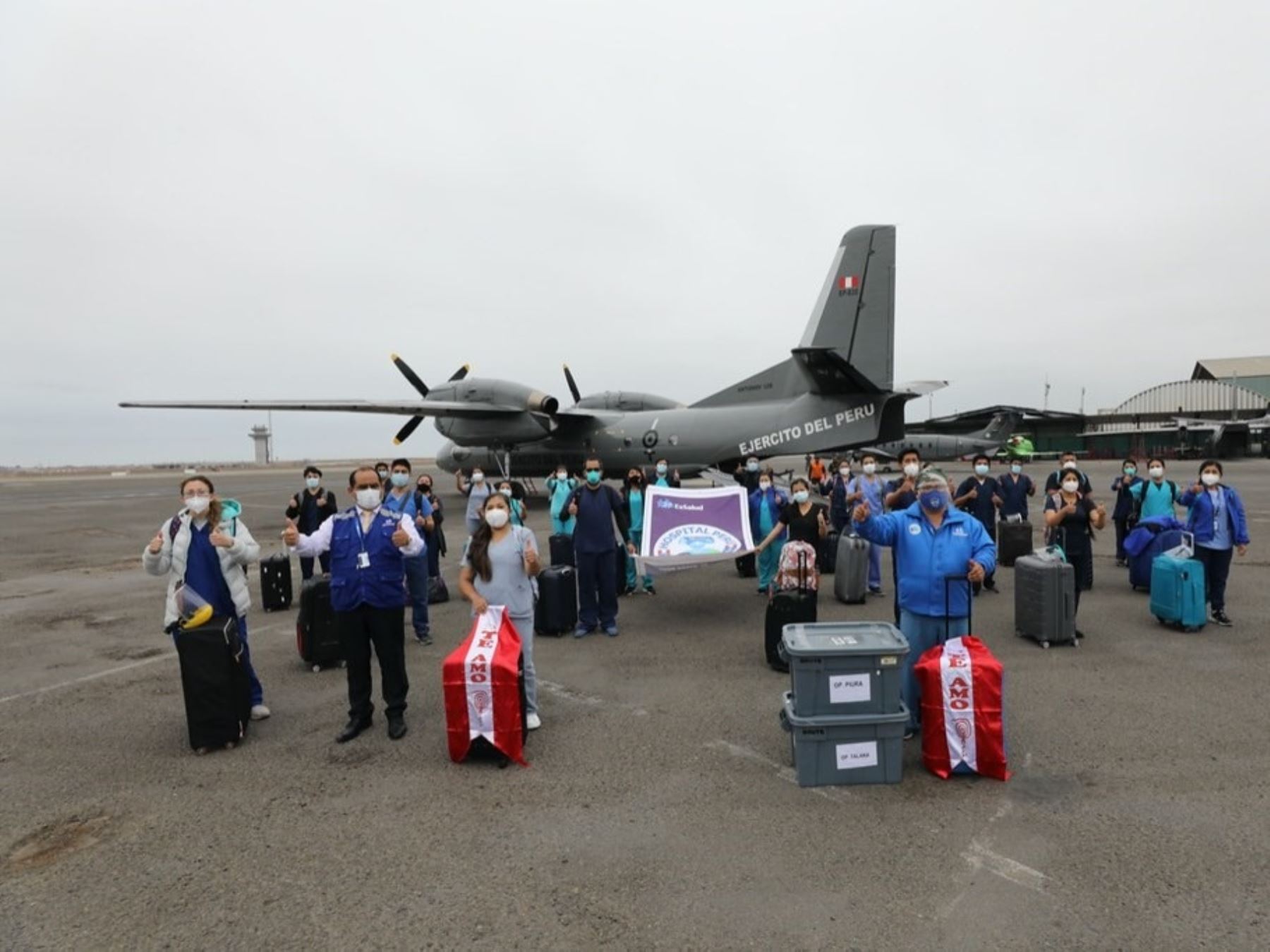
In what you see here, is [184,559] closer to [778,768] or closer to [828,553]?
[778,768]

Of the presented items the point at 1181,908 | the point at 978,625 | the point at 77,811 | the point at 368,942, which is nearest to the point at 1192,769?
the point at 1181,908

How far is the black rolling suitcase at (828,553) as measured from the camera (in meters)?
10.8

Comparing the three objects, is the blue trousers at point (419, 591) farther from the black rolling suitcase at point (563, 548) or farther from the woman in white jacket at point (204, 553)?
the woman in white jacket at point (204, 553)

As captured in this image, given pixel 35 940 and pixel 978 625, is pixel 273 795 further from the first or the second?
pixel 978 625

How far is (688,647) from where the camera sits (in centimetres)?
721

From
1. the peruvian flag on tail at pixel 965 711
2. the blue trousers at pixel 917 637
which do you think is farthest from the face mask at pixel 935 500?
the peruvian flag on tail at pixel 965 711

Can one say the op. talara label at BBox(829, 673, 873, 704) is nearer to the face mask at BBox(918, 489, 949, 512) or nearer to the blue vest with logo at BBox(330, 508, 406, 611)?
the face mask at BBox(918, 489, 949, 512)

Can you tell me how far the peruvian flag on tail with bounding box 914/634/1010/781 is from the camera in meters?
4.14

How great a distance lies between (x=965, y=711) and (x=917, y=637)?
24.5 inches

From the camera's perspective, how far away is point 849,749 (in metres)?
4.14

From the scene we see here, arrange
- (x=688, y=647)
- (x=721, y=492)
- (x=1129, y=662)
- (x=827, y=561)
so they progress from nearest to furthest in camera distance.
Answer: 1. (x=1129, y=662)
2. (x=688, y=647)
3. (x=721, y=492)
4. (x=827, y=561)

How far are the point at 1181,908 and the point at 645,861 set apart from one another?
8.08 feet

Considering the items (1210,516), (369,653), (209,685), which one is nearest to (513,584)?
(369,653)

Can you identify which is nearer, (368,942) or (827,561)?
(368,942)
